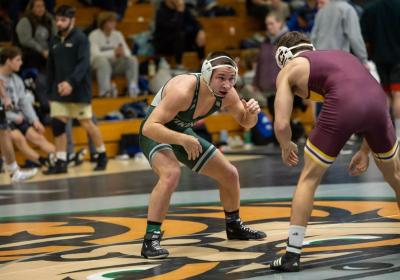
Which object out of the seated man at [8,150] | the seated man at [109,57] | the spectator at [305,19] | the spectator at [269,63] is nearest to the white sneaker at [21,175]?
the seated man at [8,150]

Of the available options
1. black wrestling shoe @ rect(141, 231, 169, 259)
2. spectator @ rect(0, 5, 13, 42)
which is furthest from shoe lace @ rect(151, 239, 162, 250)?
spectator @ rect(0, 5, 13, 42)

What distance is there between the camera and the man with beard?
21.1 ft

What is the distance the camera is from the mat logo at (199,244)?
5809 mm

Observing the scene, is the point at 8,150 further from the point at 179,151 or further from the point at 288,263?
the point at 288,263

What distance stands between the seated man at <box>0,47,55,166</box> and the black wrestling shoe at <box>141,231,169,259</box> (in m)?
6.16

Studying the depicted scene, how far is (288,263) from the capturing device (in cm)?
561

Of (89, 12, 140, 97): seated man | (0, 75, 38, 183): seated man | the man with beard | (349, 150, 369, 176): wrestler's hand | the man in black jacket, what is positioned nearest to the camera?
(349, 150, 369, 176): wrestler's hand

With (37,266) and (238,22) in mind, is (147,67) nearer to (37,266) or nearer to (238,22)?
(238,22)

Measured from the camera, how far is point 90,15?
661 inches

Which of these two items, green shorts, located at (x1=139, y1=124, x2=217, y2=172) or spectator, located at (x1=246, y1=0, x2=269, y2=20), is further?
spectator, located at (x1=246, y1=0, x2=269, y2=20)

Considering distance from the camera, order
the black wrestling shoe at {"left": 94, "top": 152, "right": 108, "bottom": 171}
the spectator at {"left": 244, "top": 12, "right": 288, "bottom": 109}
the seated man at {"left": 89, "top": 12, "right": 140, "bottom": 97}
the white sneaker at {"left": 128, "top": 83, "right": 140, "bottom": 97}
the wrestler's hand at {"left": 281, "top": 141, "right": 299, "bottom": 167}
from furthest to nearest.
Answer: the white sneaker at {"left": 128, "top": 83, "right": 140, "bottom": 97}
the seated man at {"left": 89, "top": 12, "right": 140, "bottom": 97}
the spectator at {"left": 244, "top": 12, "right": 288, "bottom": 109}
the black wrestling shoe at {"left": 94, "top": 152, "right": 108, "bottom": 171}
the wrestler's hand at {"left": 281, "top": 141, "right": 299, "bottom": 167}

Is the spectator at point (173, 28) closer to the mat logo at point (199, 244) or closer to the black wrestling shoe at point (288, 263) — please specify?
the mat logo at point (199, 244)

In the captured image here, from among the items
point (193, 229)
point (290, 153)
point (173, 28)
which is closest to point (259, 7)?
point (173, 28)

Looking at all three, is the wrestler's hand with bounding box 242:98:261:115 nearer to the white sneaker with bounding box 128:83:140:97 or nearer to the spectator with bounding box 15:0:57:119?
the spectator with bounding box 15:0:57:119
